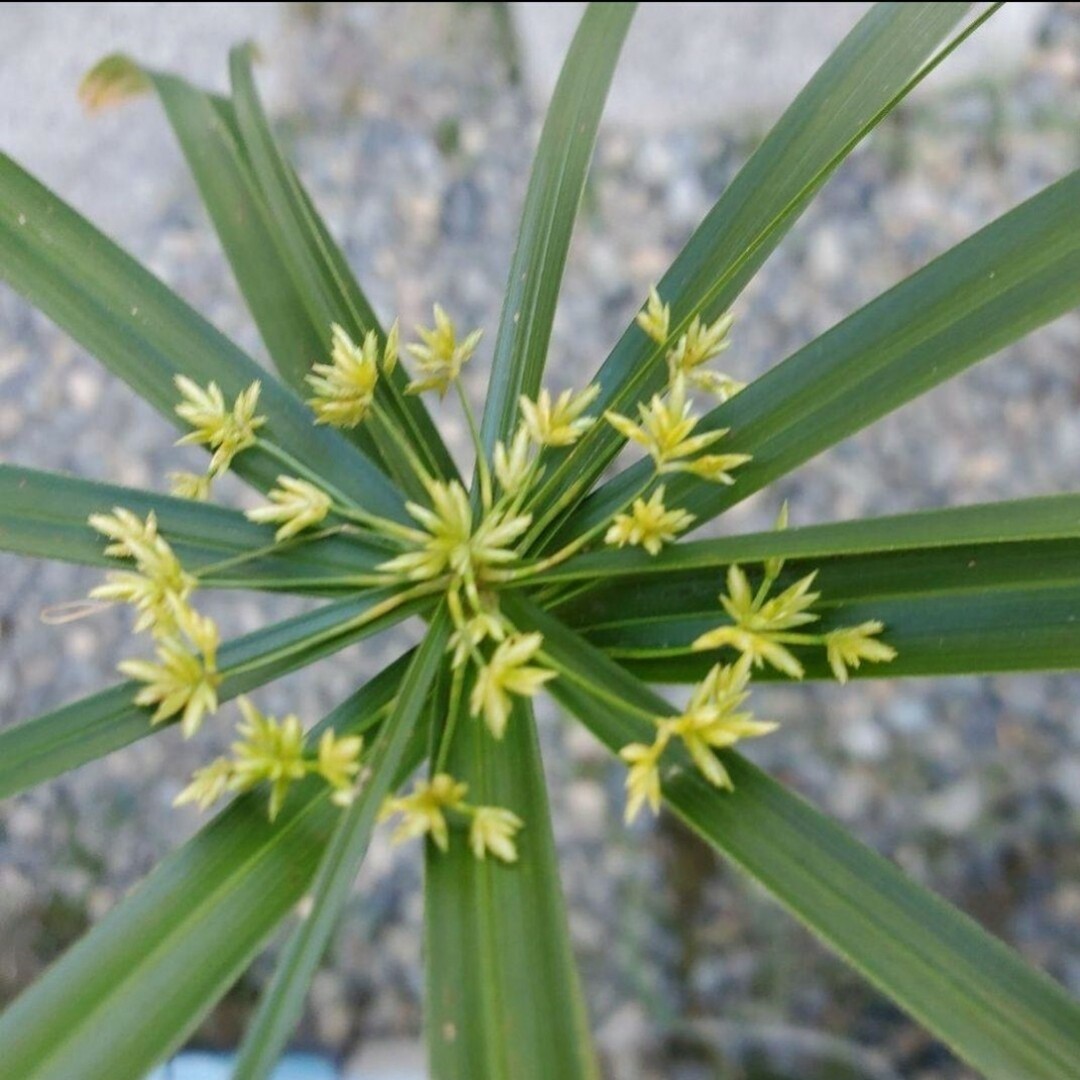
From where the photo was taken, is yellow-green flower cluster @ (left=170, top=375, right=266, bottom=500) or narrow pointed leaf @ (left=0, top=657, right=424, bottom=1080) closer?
narrow pointed leaf @ (left=0, top=657, right=424, bottom=1080)

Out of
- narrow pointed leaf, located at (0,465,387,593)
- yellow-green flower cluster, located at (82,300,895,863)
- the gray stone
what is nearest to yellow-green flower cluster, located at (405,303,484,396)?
yellow-green flower cluster, located at (82,300,895,863)

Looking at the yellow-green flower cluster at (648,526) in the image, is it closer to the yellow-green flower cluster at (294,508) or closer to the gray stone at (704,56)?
the yellow-green flower cluster at (294,508)

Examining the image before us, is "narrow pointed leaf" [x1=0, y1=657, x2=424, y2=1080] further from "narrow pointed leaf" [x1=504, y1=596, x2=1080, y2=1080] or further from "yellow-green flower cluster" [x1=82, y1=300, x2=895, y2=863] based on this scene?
"narrow pointed leaf" [x1=504, y1=596, x2=1080, y2=1080]

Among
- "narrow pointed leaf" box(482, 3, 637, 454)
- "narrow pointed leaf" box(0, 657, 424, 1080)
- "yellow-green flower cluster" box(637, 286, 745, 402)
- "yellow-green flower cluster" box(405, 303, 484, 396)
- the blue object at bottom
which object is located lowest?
the blue object at bottom

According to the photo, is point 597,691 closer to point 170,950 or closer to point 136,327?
point 170,950

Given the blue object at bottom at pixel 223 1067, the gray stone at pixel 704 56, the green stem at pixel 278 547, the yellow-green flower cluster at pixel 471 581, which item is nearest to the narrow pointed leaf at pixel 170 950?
the yellow-green flower cluster at pixel 471 581

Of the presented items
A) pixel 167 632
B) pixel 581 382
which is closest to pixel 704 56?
pixel 581 382

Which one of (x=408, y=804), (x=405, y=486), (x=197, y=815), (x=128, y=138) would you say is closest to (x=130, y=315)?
(x=405, y=486)

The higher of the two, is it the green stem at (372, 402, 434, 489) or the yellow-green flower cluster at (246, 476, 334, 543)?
the green stem at (372, 402, 434, 489)
